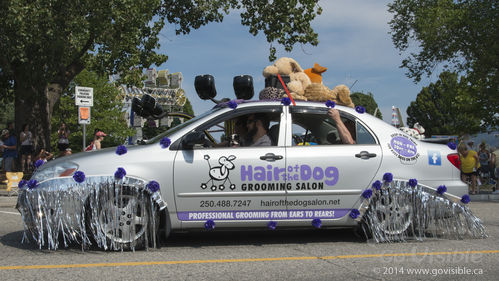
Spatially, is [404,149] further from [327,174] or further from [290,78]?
[290,78]

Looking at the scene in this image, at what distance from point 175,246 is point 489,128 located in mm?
23565

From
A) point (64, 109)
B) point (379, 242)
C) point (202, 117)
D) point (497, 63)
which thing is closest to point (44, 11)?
point (202, 117)

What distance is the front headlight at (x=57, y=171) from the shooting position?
17.7 feet

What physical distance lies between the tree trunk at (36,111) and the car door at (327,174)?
1475cm

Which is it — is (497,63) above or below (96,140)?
above

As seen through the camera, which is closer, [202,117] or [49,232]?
[49,232]

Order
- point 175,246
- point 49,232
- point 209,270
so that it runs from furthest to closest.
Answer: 1. point 175,246
2. point 49,232
3. point 209,270

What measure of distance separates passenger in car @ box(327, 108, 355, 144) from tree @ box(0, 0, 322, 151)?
10704 millimetres

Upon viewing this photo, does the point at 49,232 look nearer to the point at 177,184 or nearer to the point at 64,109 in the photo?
the point at 177,184

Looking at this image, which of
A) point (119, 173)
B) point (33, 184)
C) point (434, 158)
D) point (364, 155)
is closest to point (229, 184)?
point (119, 173)

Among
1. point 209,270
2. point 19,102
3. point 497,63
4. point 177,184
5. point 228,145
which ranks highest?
point 497,63

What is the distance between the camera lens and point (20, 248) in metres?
5.55

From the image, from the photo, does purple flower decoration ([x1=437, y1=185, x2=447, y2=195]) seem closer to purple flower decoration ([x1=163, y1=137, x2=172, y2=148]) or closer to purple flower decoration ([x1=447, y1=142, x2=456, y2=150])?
purple flower decoration ([x1=447, y1=142, x2=456, y2=150])

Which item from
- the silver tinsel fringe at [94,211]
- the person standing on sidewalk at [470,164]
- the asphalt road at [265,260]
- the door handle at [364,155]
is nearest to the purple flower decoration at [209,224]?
the asphalt road at [265,260]
